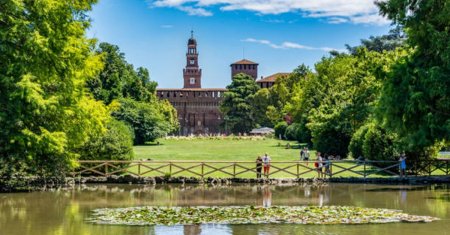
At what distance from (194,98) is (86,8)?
4471 inches

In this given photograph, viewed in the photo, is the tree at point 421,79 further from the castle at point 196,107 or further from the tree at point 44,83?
the castle at point 196,107

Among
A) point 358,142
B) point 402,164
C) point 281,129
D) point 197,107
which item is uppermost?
point 197,107

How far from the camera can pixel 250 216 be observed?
55.8 feet

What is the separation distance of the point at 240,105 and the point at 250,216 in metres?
92.0

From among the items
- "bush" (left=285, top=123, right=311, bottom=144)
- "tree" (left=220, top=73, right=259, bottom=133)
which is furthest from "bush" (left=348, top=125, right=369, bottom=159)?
"tree" (left=220, top=73, right=259, bottom=133)

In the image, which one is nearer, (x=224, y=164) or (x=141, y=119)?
(x=224, y=164)

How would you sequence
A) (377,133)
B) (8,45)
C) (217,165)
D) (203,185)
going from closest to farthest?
(8,45) → (203,185) → (377,133) → (217,165)

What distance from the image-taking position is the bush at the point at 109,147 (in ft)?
98.0

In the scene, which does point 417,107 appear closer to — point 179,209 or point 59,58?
point 179,209

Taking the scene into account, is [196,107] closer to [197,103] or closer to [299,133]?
[197,103]

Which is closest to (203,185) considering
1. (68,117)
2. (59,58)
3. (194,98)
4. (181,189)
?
(181,189)

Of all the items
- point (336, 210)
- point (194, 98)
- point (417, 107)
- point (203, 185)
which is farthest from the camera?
point (194, 98)

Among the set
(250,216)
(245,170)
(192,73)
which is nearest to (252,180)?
(245,170)

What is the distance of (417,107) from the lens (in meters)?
23.4
